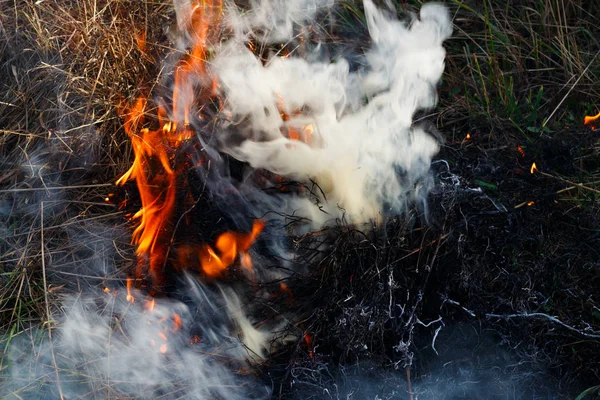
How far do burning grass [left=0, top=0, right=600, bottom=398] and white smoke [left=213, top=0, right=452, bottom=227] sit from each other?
→ 0.14 meters

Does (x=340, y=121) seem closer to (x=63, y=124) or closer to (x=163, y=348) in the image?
(x=163, y=348)

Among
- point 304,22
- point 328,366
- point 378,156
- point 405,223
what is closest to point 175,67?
point 304,22

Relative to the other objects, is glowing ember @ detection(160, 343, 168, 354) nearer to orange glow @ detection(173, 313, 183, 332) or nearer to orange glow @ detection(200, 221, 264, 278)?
orange glow @ detection(173, 313, 183, 332)

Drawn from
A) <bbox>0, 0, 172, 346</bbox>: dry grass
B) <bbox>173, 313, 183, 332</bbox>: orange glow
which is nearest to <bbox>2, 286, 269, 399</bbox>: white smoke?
<bbox>173, 313, 183, 332</bbox>: orange glow

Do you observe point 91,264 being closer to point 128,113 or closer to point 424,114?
point 128,113

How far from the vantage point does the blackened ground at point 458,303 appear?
7.66ft

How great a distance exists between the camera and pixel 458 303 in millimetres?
2463

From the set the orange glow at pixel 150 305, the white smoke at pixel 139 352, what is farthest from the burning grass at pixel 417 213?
the orange glow at pixel 150 305

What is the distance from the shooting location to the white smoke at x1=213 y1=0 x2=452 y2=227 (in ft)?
8.54

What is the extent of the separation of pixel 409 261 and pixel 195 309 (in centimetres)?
85

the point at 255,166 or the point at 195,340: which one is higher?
the point at 255,166

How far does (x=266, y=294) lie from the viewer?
2.54 meters

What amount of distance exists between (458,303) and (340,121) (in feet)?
2.85

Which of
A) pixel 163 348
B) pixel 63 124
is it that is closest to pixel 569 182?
pixel 163 348
